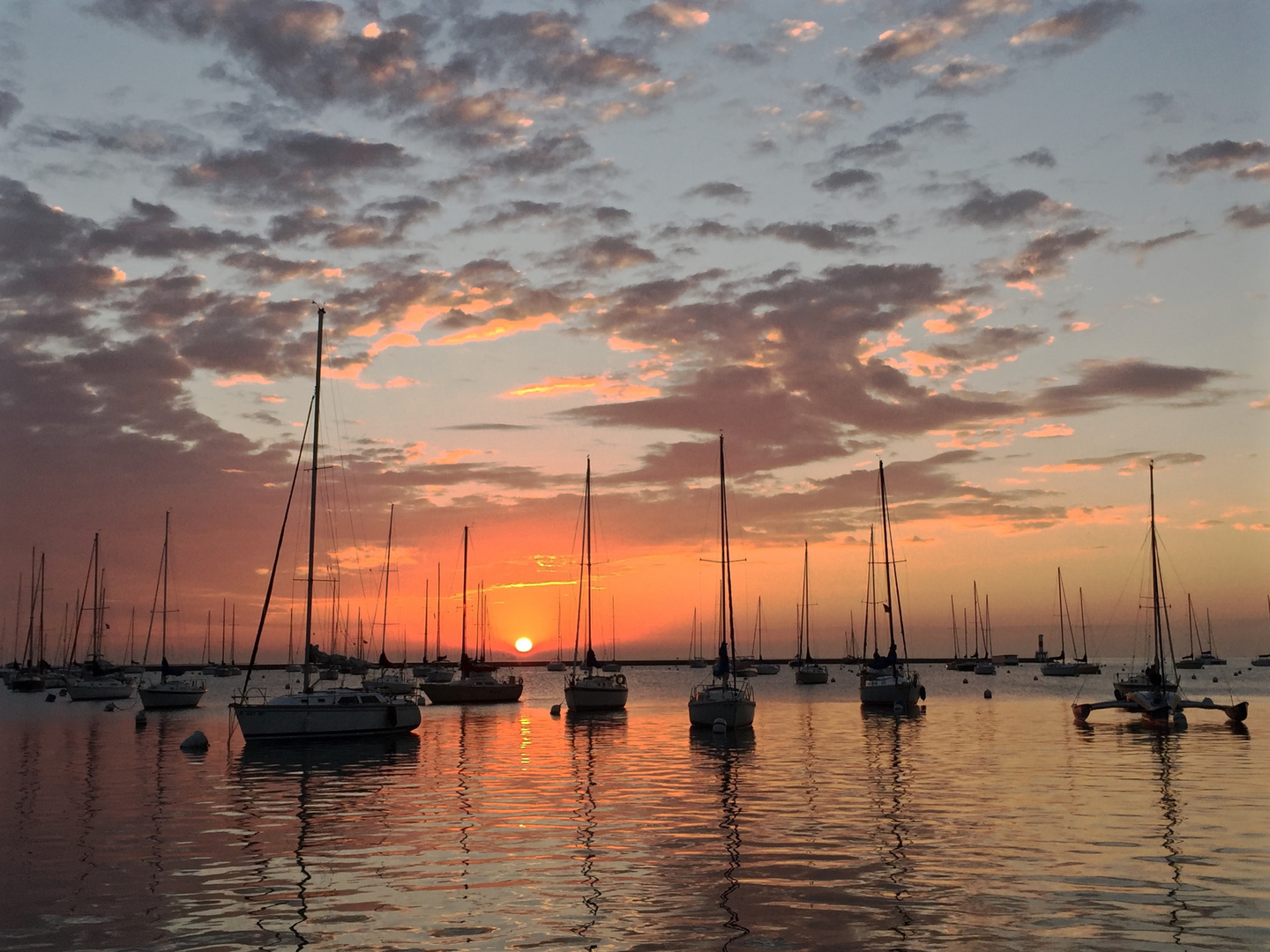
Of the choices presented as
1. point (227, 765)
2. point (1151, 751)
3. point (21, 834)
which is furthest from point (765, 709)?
point (21, 834)

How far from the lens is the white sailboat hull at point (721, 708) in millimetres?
59781

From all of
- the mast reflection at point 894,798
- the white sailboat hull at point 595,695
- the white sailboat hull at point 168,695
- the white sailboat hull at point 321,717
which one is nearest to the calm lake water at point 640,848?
the mast reflection at point 894,798

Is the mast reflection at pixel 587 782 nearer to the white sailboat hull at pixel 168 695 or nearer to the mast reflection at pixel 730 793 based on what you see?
the mast reflection at pixel 730 793

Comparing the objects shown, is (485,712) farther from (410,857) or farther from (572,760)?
(410,857)

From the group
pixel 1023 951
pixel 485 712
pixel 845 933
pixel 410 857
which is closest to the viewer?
pixel 1023 951

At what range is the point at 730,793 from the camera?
34.6 metres

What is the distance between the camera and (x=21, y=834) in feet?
88.5

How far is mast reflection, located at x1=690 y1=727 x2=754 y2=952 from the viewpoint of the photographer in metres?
18.3

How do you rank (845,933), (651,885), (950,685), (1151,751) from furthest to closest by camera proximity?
(950,685) → (1151,751) → (651,885) → (845,933)

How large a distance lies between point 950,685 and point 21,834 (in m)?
135

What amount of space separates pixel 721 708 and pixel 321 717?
2122 centimetres

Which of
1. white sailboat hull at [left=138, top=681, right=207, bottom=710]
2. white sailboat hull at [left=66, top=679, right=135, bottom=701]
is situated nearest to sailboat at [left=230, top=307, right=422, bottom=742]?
white sailboat hull at [left=138, top=681, right=207, bottom=710]

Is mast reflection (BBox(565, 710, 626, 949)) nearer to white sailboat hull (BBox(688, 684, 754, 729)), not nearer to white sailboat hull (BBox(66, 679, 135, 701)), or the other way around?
white sailboat hull (BBox(688, 684, 754, 729))

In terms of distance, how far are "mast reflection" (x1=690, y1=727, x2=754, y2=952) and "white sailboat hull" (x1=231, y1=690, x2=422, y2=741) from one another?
16.0m
